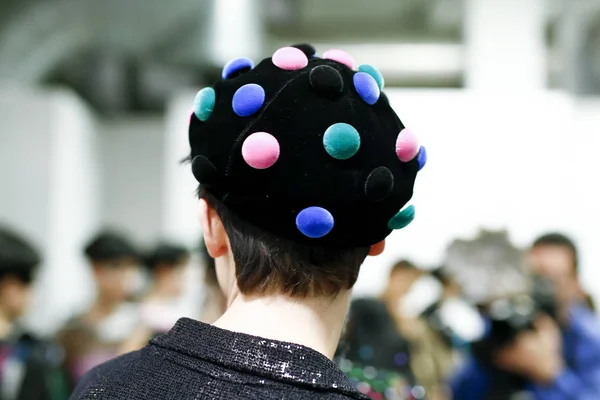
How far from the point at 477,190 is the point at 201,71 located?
2.74 m

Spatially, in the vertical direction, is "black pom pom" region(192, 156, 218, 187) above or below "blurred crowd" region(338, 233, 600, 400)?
above

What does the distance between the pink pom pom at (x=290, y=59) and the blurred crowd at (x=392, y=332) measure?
830mm

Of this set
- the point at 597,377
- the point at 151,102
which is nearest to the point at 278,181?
the point at 597,377

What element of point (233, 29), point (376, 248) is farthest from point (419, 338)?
point (233, 29)

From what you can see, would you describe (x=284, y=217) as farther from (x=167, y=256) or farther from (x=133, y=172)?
(x=133, y=172)

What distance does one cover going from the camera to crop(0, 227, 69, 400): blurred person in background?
1930 mm

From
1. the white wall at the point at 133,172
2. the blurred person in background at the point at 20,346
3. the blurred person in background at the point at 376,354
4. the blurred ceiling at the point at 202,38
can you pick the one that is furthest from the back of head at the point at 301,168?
Answer: the white wall at the point at 133,172

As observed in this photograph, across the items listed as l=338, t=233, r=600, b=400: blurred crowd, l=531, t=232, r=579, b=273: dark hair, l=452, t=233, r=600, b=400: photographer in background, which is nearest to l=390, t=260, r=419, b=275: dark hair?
l=338, t=233, r=600, b=400: blurred crowd

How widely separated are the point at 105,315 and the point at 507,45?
3.21 m

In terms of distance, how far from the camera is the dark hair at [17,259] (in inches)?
85.0

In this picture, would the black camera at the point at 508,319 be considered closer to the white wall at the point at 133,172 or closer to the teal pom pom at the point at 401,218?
the teal pom pom at the point at 401,218

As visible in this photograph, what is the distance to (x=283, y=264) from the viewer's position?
0.73 metres

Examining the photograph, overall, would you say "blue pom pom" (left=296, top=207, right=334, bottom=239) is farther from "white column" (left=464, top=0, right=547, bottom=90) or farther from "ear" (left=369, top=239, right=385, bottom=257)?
"white column" (left=464, top=0, right=547, bottom=90)

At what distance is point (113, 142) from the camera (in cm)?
704
